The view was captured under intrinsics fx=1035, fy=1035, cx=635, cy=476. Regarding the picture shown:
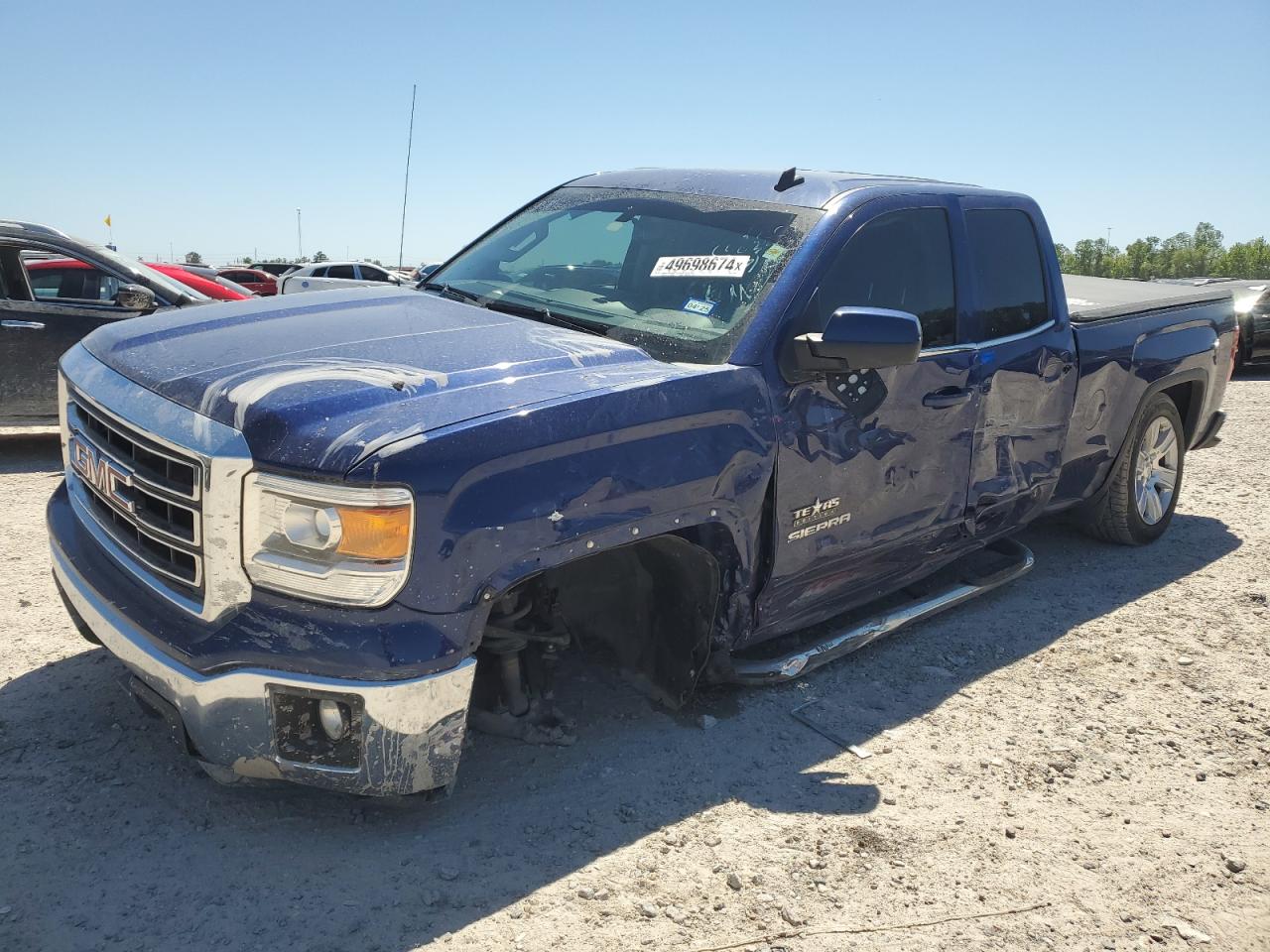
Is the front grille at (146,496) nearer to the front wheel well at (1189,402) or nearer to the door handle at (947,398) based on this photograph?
the door handle at (947,398)

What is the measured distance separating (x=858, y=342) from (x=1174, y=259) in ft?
207

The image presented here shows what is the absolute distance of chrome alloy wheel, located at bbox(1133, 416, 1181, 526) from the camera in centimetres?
554

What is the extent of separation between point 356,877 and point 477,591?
2.69ft

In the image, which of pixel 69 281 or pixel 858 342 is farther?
pixel 69 281

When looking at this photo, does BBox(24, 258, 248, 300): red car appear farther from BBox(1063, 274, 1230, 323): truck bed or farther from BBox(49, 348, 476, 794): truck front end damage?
BBox(1063, 274, 1230, 323): truck bed

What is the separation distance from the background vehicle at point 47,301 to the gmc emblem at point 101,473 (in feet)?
14.1

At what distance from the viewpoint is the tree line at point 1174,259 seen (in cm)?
5178

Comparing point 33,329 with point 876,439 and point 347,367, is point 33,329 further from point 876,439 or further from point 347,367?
point 876,439

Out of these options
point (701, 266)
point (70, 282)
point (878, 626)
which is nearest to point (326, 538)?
point (701, 266)

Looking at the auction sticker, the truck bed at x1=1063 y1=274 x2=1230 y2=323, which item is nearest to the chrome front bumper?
the auction sticker

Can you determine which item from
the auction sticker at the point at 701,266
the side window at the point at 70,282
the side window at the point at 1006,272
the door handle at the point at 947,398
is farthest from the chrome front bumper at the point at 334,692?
the side window at the point at 70,282

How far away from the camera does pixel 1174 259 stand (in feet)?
189

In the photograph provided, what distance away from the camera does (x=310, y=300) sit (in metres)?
3.68

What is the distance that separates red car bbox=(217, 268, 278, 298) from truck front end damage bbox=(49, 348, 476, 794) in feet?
73.4
